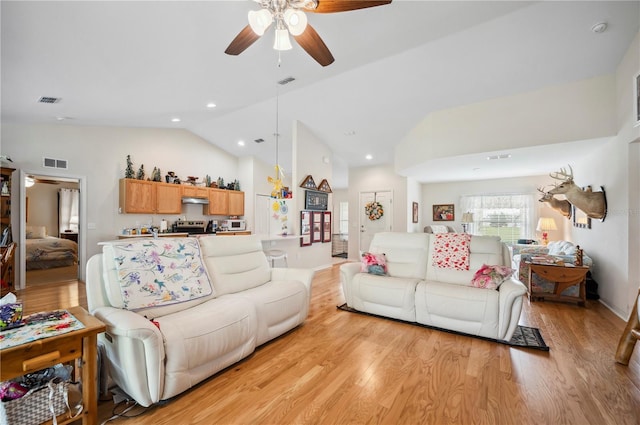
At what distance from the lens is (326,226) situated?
6.48m

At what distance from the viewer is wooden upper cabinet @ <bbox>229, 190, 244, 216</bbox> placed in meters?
7.19

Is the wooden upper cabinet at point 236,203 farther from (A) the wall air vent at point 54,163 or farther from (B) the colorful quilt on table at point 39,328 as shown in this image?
(B) the colorful quilt on table at point 39,328

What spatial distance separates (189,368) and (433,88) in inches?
178

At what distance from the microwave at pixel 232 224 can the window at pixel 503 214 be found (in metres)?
6.34

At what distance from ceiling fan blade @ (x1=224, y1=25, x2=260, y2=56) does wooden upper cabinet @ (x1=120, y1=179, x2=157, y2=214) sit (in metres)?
4.24

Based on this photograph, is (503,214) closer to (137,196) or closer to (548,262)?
(548,262)

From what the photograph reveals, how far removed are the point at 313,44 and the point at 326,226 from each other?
4474 millimetres

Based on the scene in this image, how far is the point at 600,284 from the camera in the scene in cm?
389

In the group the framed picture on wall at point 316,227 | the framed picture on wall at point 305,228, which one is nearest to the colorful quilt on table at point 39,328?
the framed picture on wall at point 305,228

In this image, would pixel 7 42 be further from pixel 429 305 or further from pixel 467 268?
pixel 467 268

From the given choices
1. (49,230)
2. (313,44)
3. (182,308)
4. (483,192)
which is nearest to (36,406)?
(182,308)

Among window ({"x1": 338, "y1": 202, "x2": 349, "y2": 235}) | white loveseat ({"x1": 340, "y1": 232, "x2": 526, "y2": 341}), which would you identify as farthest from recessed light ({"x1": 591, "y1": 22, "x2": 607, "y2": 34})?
window ({"x1": 338, "y1": 202, "x2": 349, "y2": 235})

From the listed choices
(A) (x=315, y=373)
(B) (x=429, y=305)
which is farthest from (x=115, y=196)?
(B) (x=429, y=305)

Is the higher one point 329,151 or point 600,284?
point 329,151
